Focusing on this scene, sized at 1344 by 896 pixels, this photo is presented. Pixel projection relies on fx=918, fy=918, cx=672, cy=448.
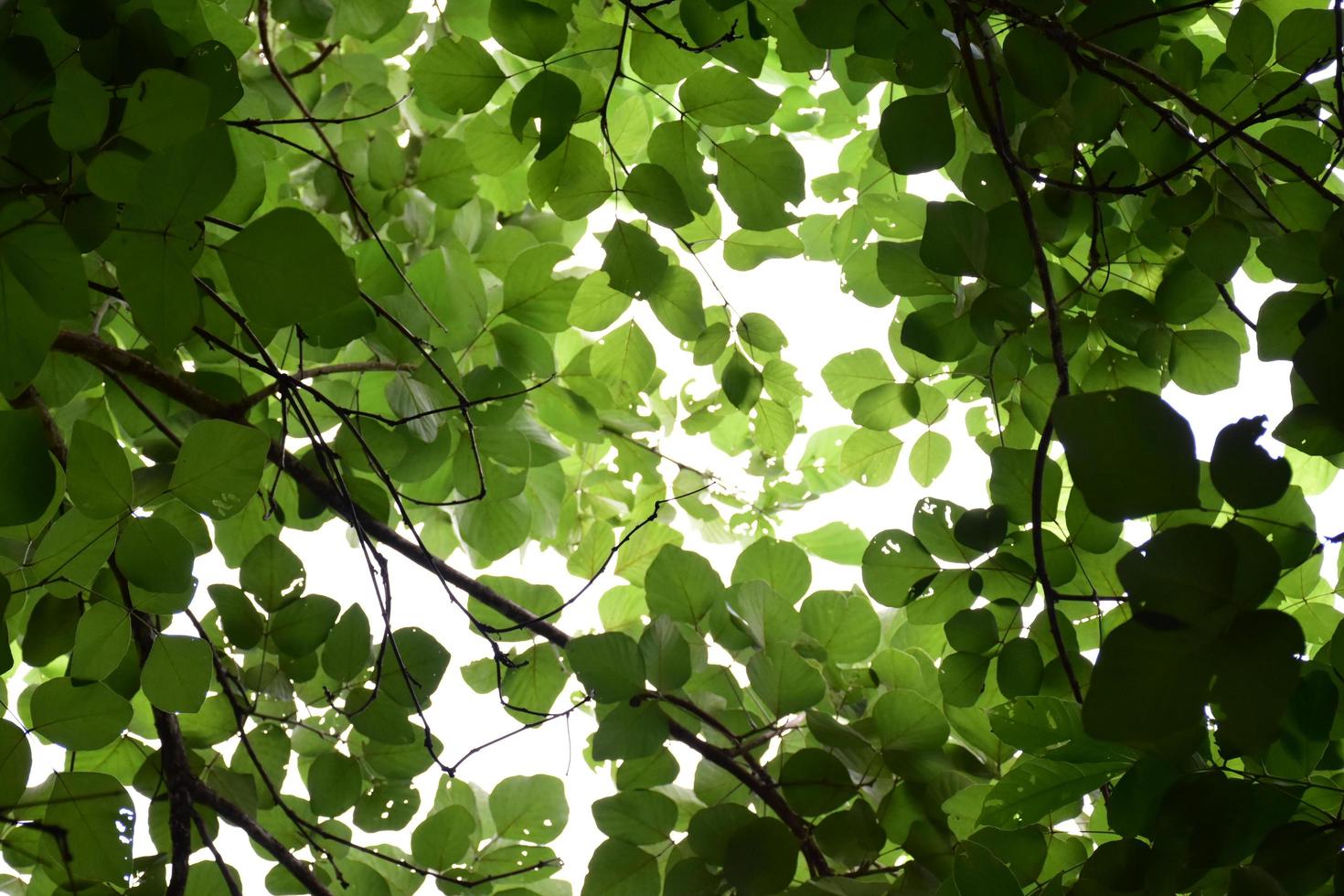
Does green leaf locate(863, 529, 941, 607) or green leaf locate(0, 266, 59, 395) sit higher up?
green leaf locate(0, 266, 59, 395)

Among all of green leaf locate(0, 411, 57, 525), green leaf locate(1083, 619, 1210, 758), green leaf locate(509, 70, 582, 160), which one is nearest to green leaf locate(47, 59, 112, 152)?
green leaf locate(0, 411, 57, 525)

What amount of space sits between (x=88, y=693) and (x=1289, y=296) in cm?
82

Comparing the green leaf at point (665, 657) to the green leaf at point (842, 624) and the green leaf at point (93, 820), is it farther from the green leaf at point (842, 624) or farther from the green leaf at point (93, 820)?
the green leaf at point (93, 820)

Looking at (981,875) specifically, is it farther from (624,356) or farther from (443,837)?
(624,356)

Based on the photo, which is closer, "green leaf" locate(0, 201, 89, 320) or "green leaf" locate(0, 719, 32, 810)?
"green leaf" locate(0, 201, 89, 320)

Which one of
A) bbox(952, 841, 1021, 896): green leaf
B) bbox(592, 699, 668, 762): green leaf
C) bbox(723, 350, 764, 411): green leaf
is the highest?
bbox(723, 350, 764, 411): green leaf

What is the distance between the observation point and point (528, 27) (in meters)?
0.68

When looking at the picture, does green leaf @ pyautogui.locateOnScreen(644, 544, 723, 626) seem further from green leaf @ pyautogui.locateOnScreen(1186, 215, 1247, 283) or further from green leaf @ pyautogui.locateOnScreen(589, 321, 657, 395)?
green leaf @ pyautogui.locateOnScreen(1186, 215, 1247, 283)

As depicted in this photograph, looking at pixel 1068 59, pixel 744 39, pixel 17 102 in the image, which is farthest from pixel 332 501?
pixel 1068 59

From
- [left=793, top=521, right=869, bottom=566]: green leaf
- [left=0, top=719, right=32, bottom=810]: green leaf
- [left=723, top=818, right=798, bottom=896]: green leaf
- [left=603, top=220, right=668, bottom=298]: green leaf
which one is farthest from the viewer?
[left=793, top=521, right=869, bottom=566]: green leaf

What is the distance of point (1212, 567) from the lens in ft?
1.15

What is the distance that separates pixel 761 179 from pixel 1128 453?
47cm

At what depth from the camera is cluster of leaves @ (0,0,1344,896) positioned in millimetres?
441

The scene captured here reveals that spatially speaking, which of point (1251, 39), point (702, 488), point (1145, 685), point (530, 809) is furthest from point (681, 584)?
point (1251, 39)
